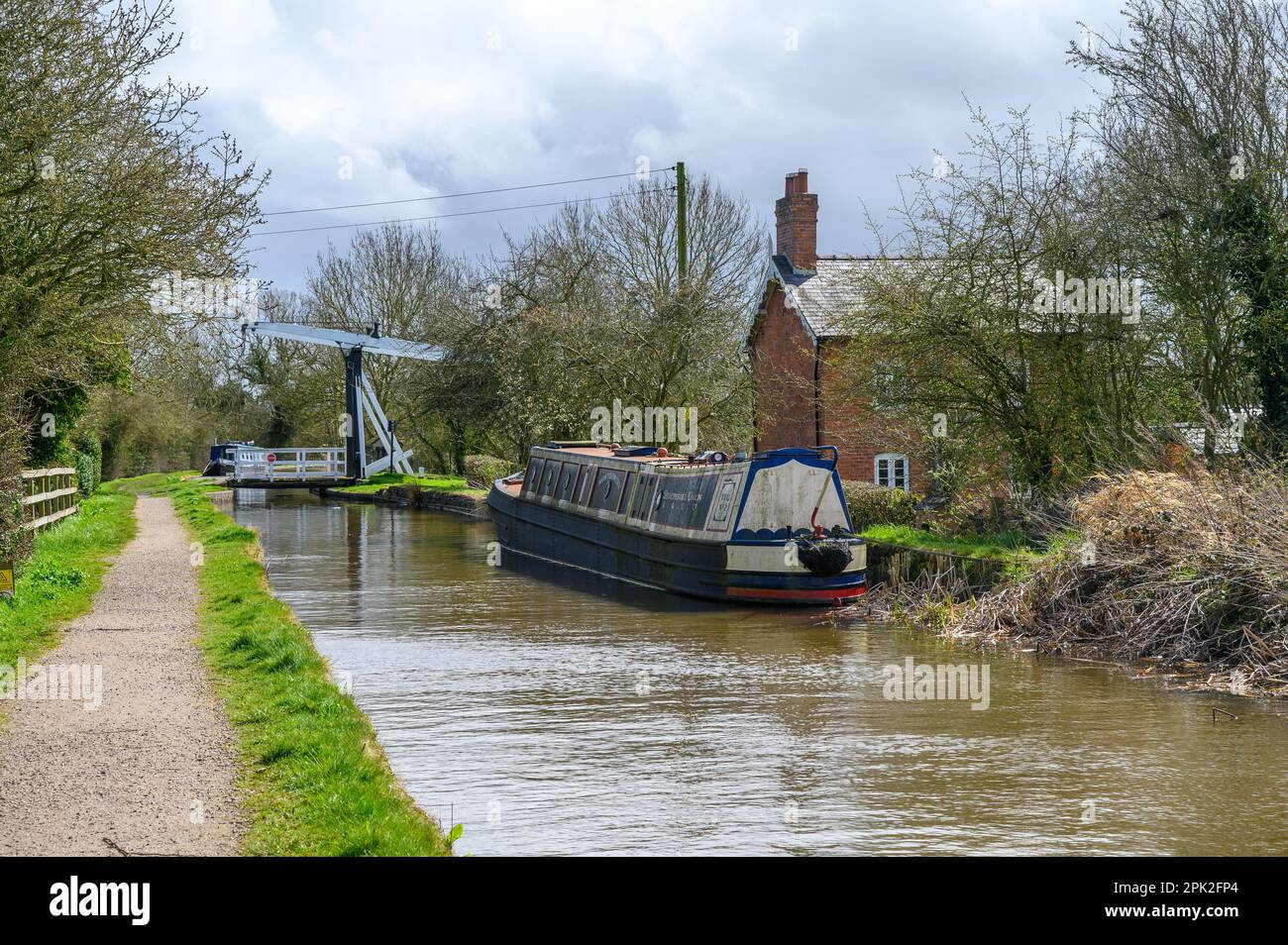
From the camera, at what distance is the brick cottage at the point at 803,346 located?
81.9 feet

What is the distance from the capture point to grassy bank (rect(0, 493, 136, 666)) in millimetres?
10812

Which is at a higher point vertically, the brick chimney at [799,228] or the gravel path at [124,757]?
the brick chimney at [799,228]

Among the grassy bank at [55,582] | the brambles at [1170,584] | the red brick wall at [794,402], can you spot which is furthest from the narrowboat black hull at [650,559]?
the grassy bank at [55,582]

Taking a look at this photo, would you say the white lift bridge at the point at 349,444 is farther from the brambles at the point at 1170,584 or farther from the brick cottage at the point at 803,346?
the brambles at the point at 1170,584

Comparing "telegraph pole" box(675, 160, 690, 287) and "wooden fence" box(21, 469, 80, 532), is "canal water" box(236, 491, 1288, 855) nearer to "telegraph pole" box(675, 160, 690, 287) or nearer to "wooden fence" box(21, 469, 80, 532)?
"wooden fence" box(21, 469, 80, 532)

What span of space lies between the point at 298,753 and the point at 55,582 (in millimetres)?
7863

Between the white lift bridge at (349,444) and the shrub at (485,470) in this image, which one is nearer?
the shrub at (485,470)

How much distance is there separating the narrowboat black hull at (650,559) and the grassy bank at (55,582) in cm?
663

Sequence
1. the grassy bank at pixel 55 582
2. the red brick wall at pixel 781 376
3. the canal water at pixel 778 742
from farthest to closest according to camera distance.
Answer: the red brick wall at pixel 781 376
the grassy bank at pixel 55 582
the canal water at pixel 778 742

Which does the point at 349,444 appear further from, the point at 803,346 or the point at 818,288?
the point at 803,346

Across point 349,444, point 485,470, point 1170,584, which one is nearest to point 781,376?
point 485,470

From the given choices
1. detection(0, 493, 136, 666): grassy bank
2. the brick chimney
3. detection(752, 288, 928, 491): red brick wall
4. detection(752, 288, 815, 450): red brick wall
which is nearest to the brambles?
detection(0, 493, 136, 666): grassy bank
